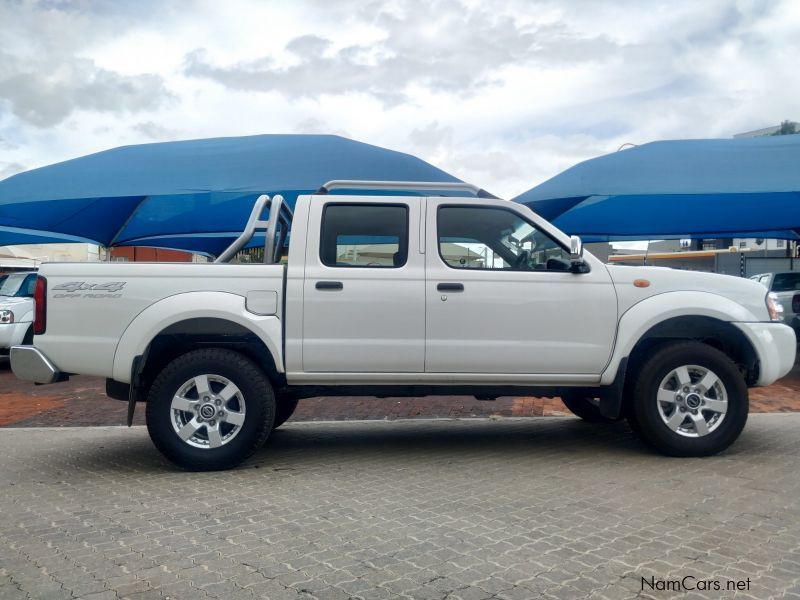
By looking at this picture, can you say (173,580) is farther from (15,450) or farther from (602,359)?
(15,450)

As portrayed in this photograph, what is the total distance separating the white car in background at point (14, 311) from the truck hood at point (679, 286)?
9586 mm

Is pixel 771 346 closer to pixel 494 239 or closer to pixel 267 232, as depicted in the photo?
pixel 494 239

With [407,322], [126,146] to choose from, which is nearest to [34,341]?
[407,322]

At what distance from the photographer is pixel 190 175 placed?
10.8 meters

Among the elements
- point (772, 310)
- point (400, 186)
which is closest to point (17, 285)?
point (400, 186)

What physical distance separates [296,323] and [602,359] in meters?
2.33

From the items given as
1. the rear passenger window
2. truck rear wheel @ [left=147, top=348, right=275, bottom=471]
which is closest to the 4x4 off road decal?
truck rear wheel @ [left=147, top=348, right=275, bottom=471]

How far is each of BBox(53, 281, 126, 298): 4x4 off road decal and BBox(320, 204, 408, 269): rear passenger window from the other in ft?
5.02

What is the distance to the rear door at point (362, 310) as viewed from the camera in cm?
560

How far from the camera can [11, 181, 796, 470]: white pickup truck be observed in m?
5.51

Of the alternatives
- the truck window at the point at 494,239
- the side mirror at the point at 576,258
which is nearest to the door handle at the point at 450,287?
the truck window at the point at 494,239

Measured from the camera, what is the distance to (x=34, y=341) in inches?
217

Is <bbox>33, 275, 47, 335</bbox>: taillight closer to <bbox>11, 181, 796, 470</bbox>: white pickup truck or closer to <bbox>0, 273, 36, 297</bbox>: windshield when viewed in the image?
<bbox>11, 181, 796, 470</bbox>: white pickup truck

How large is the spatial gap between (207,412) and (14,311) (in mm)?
8949
